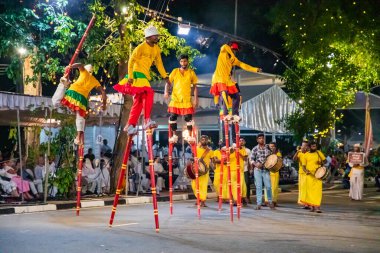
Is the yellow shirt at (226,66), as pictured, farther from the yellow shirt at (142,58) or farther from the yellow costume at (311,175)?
the yellow costume at (311,175)

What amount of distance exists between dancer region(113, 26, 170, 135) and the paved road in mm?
2058

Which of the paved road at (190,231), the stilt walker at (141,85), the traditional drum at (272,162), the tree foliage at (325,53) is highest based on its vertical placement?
the tree foliage at (325,53)

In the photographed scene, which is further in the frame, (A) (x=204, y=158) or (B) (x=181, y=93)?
(A) (x=204, y=158)

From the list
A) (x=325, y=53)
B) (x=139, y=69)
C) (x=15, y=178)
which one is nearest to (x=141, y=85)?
(x=139, y=69)

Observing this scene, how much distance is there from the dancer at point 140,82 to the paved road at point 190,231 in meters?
2.06

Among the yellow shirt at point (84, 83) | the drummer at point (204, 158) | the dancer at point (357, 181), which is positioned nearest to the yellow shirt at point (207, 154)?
the drummer at point (204, 158)

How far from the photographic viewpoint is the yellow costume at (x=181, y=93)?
15.0m

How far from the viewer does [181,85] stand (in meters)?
15.1

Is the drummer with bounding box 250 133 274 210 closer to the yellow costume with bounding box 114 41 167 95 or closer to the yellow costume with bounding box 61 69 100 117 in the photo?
the yellow costume with bounding box 61 69 100 117

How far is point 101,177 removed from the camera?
21.7 metres

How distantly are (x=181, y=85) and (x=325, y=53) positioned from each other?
11005 millimetres

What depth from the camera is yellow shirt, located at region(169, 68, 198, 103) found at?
49.4 feet

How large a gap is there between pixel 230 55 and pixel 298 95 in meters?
14.6

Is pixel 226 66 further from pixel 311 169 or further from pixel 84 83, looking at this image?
pixel 311 169
